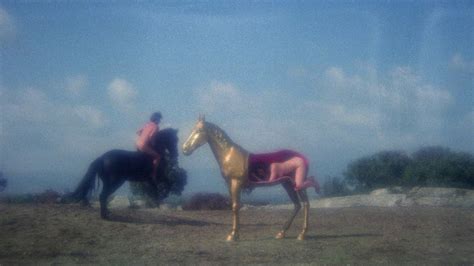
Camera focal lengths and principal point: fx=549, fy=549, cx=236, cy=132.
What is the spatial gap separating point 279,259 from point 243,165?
251 centimetres

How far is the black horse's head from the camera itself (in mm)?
13961

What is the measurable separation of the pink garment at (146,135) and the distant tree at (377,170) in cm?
3020

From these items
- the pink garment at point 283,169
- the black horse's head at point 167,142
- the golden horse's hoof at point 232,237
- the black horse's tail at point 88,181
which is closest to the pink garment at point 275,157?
the pink garment at point 283,169

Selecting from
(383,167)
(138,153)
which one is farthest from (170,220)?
(383,167)

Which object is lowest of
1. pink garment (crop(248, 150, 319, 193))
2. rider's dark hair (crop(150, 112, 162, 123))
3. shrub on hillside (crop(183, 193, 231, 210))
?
shrub on hillside (crop(183, 193, 231, 210))

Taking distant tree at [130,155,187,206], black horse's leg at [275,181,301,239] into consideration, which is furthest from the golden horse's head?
distant tree at [130,155,187,206]

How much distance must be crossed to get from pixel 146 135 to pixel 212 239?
3.29 m

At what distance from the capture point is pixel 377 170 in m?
42.5

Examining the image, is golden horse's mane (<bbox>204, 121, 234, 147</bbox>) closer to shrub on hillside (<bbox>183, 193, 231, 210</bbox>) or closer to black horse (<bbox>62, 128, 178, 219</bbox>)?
black horse (<bbox>62, 128, 178, 219</bbox>)

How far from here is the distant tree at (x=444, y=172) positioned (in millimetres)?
38594

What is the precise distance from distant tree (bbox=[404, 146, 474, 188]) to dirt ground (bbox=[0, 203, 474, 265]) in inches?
932

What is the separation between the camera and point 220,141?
11.9 meters

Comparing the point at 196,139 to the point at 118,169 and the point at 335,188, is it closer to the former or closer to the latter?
the point at 118,169

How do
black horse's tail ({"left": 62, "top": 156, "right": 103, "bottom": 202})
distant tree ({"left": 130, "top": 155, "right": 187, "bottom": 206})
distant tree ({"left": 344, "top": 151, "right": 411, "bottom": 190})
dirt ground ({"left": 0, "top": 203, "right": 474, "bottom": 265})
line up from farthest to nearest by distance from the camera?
distant tree ({"left": 344, "top": 151, "right": 411, "bottom": 190}), distant tree ({"left": 130, "top": 155, "right": 187, "bottom": 206}), black horse's tail ({"left": 62, "top": 156, "right": 103, "bottom": 202}), dirt ground ({"left": 0, "top": 203, "right": 474, "bottom": 265})
